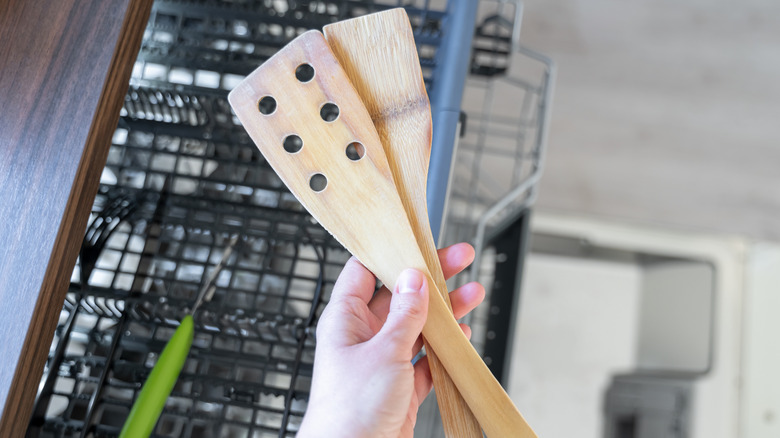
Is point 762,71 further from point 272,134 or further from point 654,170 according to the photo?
point 272,134

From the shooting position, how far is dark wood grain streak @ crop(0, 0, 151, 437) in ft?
0.91

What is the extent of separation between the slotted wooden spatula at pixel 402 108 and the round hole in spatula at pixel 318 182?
1.7 inches

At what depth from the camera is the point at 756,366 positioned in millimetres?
1027

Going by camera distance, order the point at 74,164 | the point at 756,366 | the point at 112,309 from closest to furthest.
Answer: the point at 74,164
the point at 112,309
the point at 756,366

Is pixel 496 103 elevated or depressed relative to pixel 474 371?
elevated

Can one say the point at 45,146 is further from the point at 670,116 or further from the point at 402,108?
the point at 670,116

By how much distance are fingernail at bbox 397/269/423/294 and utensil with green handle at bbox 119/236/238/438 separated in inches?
5.4

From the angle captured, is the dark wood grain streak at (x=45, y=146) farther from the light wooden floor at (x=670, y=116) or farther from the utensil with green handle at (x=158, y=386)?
the light wooden floor at (x=670, y=116)

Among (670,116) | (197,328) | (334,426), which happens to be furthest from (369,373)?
(670,116)

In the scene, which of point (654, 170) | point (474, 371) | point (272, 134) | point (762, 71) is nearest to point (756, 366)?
point (654, 170)

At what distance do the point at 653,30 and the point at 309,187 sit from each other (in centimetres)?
101

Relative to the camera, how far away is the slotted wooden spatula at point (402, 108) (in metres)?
0.34

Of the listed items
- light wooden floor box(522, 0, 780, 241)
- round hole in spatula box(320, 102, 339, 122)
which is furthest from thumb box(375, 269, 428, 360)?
light wooden floor box(522, 0, 780, 241)

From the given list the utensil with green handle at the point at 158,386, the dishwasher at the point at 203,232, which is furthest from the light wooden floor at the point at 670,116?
the utensil with green handle at the point at 158,386
